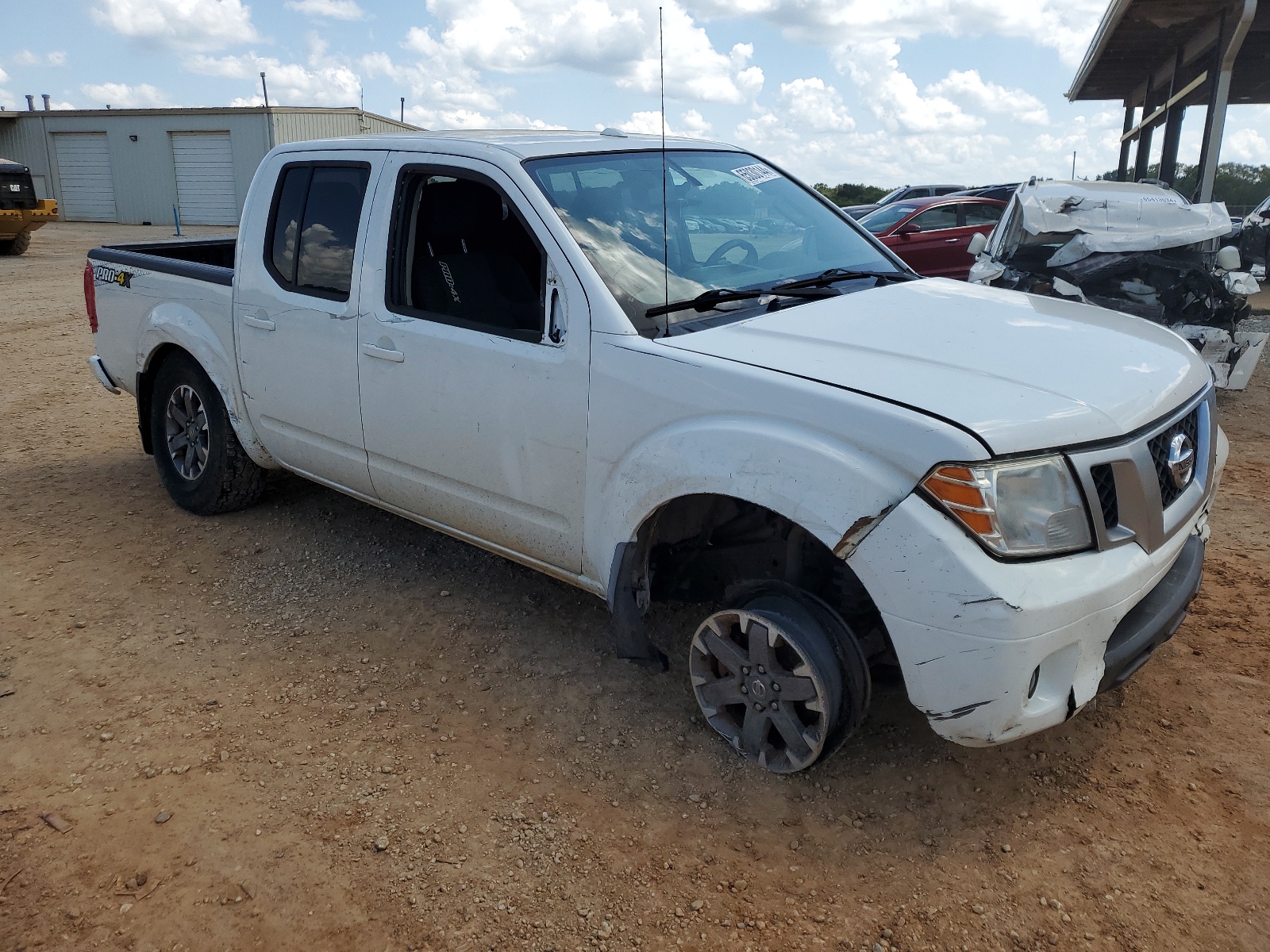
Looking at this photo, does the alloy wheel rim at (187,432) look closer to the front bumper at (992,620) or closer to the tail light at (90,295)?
the tail light at (90,295)

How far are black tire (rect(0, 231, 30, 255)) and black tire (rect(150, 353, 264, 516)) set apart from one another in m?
18.1

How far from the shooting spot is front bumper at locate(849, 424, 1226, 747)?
235 centimetres

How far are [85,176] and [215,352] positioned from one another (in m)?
35.6

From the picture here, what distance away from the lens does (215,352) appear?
15.1 ft

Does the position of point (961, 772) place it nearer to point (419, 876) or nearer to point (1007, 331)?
point (1007, 331)

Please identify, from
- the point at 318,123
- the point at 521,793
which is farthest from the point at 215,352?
the point at 318,123

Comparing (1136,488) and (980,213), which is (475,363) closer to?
(1136,488)

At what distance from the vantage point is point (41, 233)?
27.7 metres

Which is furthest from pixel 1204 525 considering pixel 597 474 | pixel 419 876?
pixel 419 876

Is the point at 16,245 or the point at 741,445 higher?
the point at 741,445

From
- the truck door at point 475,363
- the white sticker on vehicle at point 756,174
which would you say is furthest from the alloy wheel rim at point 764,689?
the white sticker on vehicle at point 756,174

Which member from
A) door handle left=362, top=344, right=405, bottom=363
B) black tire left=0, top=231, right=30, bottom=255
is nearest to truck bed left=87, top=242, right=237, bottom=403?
door handle left=362, top=344, right=405, bottom=363

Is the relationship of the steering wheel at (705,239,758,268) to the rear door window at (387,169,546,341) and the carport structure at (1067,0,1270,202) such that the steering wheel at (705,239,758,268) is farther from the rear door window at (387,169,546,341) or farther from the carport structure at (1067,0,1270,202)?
the carport structure at (1067,0,1270,202)

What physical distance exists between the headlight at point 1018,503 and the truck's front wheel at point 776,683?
61 centimetres
